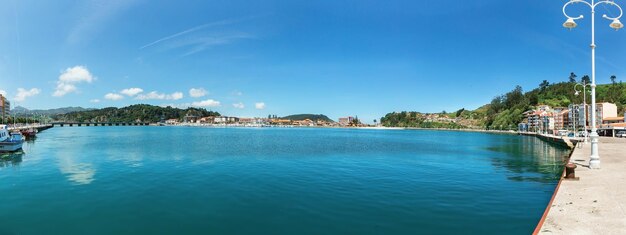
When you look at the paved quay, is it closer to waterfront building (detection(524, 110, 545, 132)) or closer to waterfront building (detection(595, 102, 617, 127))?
waterfront building (detection(595, 102, 617, 127))

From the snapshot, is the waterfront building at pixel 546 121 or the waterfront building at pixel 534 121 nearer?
Result: the waterfront building at pixel 546 121

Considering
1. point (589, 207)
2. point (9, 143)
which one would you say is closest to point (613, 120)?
point (589, 207)

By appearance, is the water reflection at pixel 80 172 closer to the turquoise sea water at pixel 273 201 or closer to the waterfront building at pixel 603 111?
the turquoise sea water at pixel 273 201

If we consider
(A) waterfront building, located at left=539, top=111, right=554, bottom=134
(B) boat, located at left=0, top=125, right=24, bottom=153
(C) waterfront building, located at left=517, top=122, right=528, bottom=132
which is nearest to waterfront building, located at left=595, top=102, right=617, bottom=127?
(A) waterfront building, located at left=539, top=111, right=554, bottom=134

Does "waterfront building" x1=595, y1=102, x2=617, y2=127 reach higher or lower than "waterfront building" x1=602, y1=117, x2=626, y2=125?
higher

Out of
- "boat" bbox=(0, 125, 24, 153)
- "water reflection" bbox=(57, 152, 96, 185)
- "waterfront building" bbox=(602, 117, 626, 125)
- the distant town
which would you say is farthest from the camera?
the distant town

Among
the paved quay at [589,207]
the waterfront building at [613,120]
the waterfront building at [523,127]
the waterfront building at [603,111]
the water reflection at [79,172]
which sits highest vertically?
the waterfront building at [603,111]

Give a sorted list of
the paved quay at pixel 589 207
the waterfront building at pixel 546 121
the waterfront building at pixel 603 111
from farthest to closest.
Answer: the waterfront building at pixel 546 121 → the waterfront building at pixel 603 111 → the paved quay at pixel 589 207

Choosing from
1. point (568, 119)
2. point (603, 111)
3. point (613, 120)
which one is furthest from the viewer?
point (568, 119)

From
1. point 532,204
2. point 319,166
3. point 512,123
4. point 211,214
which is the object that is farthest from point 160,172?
point 512,123

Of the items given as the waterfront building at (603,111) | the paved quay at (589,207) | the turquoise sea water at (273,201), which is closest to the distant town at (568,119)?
the waterfront building at (603,111)

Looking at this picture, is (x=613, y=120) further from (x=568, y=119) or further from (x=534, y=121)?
(x=534, y=121)

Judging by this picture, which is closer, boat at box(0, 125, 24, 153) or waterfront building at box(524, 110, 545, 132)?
boat at box(0, 125, 24, 153)

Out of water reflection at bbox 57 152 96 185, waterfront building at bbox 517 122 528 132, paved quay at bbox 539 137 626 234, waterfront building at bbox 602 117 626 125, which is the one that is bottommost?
water reflection at bbox 57 152 96 185
